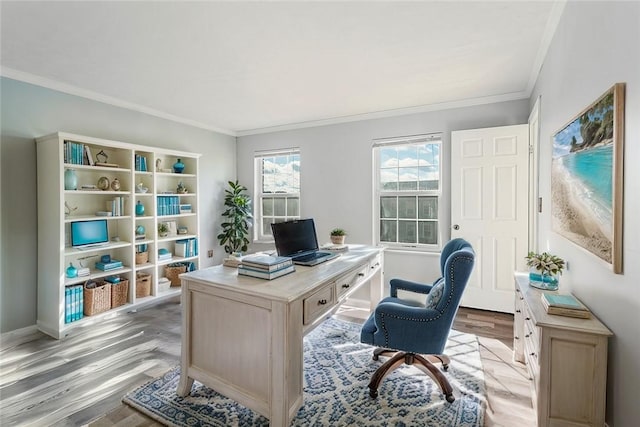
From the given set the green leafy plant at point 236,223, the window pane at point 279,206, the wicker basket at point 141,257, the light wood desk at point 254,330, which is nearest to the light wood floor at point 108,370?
the light wood desk at point 254,330

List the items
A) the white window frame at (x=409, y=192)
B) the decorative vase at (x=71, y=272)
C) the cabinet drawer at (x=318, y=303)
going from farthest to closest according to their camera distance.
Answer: the white window frame at (x=409, y=192)
the decorative vase at (x=71, y=272)
the cabinet drawer at (x=318, y=303)

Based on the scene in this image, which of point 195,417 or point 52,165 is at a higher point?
point 52,165

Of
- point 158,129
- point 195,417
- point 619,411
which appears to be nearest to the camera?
point 619,411

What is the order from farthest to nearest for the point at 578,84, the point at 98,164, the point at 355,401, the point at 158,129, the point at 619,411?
the point at 158,129 < the point at 98,164 < the point at 355,401 < the point at 578,84 < the point at 619,411

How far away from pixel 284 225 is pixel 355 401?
4.21 ft

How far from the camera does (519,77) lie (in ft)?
9.61

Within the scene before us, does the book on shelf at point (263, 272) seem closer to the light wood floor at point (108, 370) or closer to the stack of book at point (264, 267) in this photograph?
the stack of book at point (264, 267)

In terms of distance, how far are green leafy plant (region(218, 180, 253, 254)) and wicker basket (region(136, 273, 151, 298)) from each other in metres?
1.20

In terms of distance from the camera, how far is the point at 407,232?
398cm

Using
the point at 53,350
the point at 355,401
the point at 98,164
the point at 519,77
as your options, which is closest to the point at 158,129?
the point at 98,164

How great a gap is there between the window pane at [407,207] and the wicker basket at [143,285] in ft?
10.9

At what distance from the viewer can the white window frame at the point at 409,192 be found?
373 cm

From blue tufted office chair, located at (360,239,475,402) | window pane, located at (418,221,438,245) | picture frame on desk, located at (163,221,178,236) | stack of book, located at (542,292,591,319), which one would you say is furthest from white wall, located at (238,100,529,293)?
stack of book, located at (542,292,591,319)

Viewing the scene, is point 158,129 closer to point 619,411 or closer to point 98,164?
point 98,164
